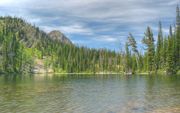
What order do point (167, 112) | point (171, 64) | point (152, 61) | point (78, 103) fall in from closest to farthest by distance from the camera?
point (167, 112), point (78, 103), point (171, 64), point (152, 61)

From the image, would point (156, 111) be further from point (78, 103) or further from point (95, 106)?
point (78, 103)

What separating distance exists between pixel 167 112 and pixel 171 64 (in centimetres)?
12956

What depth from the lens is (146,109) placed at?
41.7m

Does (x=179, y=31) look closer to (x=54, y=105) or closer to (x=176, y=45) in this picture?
(x=176, y=45)

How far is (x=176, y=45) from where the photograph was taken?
16750 centimetres

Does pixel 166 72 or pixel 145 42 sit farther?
pixel 145 42

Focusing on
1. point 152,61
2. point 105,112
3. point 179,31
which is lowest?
point 105,112

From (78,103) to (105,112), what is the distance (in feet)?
31.5

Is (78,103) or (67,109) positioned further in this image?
(78,103)

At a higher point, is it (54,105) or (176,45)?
(176,45)

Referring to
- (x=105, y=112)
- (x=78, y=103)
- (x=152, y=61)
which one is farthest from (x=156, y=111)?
(x=152, y=61)

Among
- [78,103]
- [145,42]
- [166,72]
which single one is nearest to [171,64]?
[166,72]

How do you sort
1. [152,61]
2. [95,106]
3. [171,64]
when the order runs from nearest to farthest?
1. [95,106]
2. [171,64]
3. [152,61]

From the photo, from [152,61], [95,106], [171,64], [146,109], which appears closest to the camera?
[146,109]
